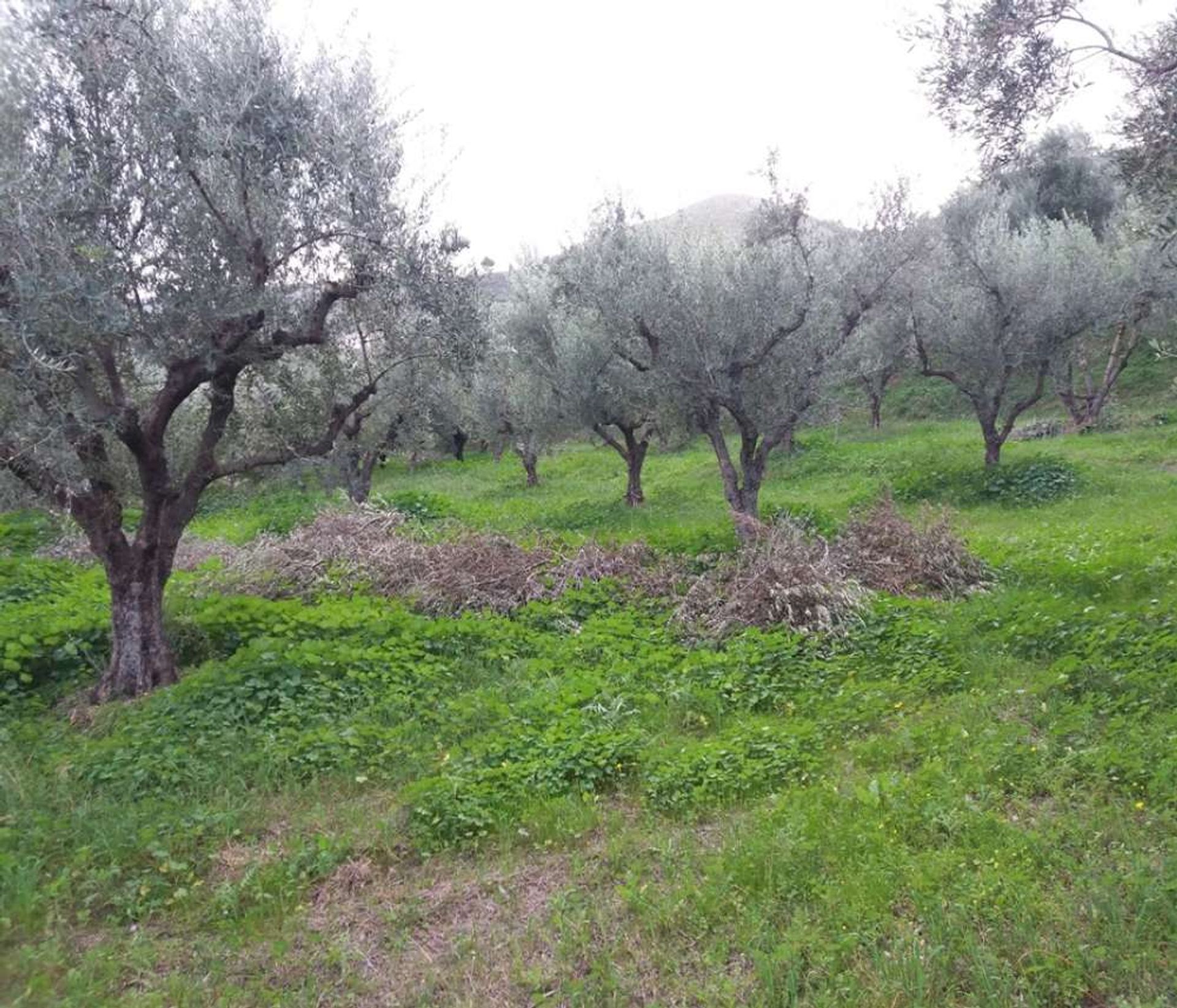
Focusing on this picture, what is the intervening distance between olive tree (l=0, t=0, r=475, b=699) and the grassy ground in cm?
188

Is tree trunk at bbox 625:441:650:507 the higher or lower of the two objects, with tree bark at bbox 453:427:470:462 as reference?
lower

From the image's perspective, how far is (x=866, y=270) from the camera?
14125 millimetres

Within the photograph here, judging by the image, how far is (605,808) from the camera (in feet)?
18.5

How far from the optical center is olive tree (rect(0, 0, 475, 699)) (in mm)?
6516

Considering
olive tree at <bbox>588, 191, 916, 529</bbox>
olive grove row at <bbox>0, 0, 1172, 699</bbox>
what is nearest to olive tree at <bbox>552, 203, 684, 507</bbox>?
olive tree at <bbox>588, 191, 916, 529</bbox>

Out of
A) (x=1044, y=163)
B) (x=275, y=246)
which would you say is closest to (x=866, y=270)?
(x=275, y=246)

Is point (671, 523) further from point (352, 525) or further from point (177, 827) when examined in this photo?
point (177, 827)

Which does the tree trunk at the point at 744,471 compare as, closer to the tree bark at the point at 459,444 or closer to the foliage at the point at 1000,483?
the foliage at the point at 1000,483

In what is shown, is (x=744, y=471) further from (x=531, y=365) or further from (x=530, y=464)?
(x=530, y=464)

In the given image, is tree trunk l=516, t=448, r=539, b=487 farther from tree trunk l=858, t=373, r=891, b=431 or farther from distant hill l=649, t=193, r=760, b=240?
tree trunk l=858, t=373, r=891, b=431

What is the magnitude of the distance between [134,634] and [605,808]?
5136 mm

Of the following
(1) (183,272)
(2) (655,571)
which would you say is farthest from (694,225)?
(1) (183,272)

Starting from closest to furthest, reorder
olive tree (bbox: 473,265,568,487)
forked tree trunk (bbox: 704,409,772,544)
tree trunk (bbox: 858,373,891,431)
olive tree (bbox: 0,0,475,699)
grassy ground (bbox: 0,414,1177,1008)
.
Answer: grassy ground (bbox: 0,414,1177,1008) → olive tree (bbox: 0,0,475,699) → forked tree trunk (bbox: 704,409,772,544) → olive tree (bbox: 473,265,568,487) → tree trunk (bbox: 858,373,891,431)

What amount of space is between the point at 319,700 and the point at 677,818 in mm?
3563
